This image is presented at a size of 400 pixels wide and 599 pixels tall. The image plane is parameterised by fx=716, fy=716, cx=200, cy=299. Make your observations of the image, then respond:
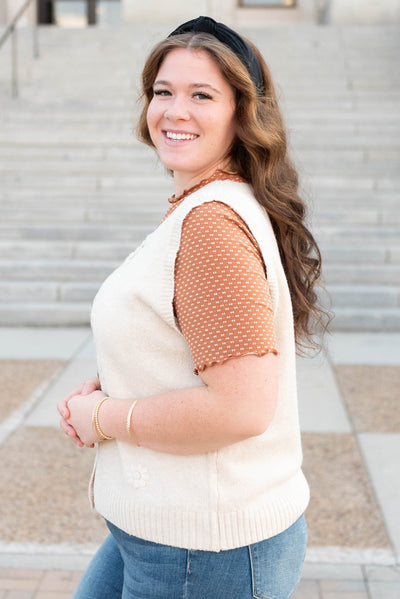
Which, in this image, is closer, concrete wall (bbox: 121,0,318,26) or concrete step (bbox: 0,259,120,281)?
concrete step (bbox: 0,259,120,281)

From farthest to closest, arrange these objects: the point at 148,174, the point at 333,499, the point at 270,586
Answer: the point at 148,174 < the point at 333,499 < the point at 270,586

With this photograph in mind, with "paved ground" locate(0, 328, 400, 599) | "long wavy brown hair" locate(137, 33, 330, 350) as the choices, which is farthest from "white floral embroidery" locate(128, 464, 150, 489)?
"paved ground" locate(0, 328, 400, 599)

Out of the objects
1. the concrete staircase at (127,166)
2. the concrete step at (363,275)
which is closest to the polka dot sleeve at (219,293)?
the concrete staircase at (127,166)

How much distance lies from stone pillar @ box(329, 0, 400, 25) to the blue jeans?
15130mm

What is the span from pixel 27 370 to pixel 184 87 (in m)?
4.09

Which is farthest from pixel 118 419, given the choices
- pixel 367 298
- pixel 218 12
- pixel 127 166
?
pixel 218 12

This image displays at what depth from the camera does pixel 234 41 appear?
1.39 metres

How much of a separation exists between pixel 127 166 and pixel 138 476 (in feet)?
25.9

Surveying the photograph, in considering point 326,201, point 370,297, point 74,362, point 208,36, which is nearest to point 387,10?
point 326,201

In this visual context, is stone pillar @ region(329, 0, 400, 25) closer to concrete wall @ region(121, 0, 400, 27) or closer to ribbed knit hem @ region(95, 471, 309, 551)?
concrete wall @ region(121, 0, 400, 27)

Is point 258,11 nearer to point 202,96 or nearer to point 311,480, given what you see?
point 311,480

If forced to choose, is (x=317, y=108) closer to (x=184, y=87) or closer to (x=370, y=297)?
(x=370, y=297)

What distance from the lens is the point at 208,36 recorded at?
1.38 metres

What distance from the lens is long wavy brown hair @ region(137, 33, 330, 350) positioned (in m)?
1.37
